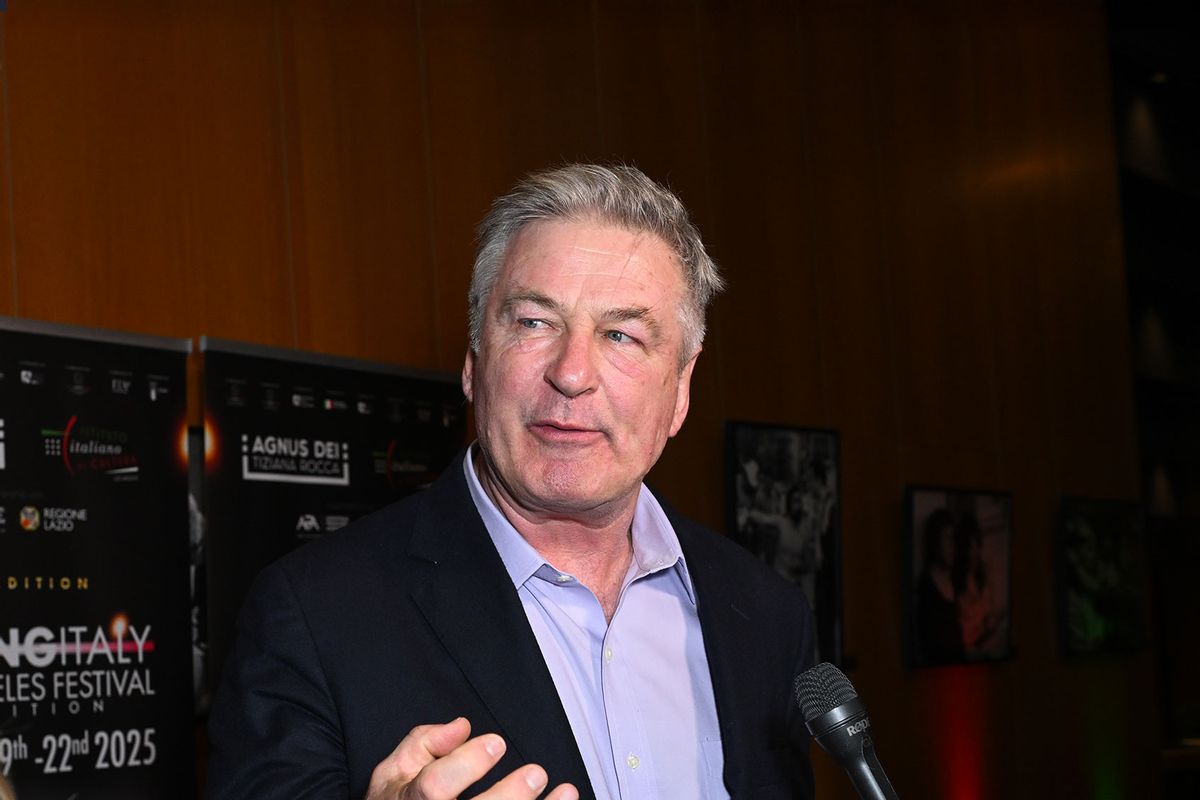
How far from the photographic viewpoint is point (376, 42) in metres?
4.20

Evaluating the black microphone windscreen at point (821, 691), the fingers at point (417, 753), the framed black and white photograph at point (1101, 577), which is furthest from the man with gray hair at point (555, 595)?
the framed black and white photograph at point (1101, 577)

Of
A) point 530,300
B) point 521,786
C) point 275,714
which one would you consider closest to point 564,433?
point 530,300

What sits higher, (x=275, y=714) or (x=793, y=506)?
(x=793, y=506)

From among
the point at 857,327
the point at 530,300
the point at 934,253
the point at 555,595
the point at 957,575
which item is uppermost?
the point at 934,253

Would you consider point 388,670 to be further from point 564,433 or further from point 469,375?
point 469,375

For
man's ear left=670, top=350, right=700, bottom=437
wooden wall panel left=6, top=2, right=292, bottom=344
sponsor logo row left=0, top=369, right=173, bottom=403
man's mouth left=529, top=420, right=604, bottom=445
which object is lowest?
man's mouth left=529, top=420, right=604, bottom=445

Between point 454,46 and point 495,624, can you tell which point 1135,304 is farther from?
point 495,624

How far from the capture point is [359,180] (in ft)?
13.4

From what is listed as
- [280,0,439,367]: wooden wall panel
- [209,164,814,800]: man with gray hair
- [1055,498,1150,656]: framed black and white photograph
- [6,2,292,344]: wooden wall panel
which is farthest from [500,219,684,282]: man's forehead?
[1055,498,1150,656]: framed black and white photograph

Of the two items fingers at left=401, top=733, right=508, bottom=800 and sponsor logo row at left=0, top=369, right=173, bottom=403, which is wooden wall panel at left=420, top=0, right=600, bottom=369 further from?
fingers at left=401, top=733, right=508, bottom=800

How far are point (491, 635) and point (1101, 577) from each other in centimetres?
722

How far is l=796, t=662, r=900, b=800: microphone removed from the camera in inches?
59.2

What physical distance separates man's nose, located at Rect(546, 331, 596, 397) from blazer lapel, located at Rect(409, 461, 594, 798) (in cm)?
26

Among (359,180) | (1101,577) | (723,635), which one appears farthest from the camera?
(1101,577)
